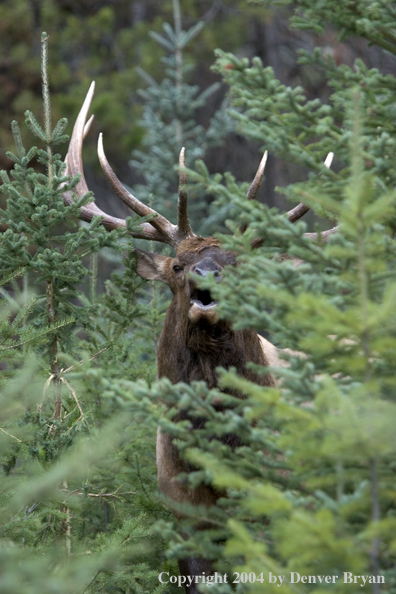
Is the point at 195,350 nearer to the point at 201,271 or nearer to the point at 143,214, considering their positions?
the point at 201,271

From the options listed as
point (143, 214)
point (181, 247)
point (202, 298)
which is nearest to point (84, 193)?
point (143, 214)

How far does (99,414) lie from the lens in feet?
17.6

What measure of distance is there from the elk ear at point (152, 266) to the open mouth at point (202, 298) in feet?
3.02

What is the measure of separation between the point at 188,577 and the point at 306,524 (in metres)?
2.54

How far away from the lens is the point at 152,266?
17.5ft

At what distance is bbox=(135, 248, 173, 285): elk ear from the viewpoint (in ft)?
17.4

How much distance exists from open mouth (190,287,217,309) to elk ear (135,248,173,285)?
92 cm

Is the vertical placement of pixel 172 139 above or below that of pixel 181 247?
below

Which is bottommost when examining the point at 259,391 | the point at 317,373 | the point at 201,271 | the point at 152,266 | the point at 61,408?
the point at 61,408

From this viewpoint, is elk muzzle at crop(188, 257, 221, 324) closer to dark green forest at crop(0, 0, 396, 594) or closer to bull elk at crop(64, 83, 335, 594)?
bull elk at crop(64, 83, 335, 594)

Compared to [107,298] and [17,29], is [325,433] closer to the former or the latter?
[107,298]

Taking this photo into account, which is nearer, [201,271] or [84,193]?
[201,271]

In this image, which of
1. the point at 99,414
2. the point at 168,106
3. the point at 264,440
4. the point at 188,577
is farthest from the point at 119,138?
the point at 264,440

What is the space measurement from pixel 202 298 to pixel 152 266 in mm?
1076
